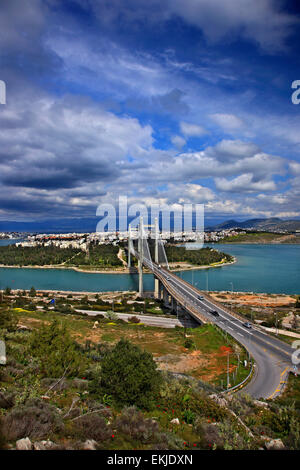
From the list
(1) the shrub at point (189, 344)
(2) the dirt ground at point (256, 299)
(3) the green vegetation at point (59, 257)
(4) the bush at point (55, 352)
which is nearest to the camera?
(4) the bush at point (55, 352)

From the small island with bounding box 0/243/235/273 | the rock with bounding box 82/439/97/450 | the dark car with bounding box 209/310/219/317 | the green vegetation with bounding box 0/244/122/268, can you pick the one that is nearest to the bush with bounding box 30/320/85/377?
the rock with bounding box 82/439/97/450

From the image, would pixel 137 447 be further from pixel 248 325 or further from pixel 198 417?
pixel 248 325

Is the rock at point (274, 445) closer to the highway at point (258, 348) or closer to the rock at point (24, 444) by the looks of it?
the rock at point (24, 444)

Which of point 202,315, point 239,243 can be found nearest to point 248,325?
point 202,315

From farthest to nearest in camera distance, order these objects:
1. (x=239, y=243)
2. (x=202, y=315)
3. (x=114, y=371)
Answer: (x=239, y=243)
(x=202, y=315)
(x=114, y=371)

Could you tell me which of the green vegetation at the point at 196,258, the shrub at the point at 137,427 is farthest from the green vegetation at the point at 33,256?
the shrub at the point at 137,427
